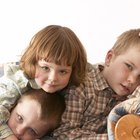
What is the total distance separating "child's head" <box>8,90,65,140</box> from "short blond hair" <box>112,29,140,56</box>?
0.25 m

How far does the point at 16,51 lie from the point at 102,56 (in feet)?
1.38

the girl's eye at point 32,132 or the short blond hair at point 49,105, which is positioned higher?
the short blond hair at point 49,105

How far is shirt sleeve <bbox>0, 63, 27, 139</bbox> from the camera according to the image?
1054 millimetres

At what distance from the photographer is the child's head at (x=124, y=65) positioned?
3.58 feet

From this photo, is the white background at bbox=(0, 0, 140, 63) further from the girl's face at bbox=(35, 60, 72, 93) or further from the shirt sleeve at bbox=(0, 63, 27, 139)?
the girl's face at bbox=(35, 60, 72, 93)

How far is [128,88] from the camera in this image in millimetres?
1122

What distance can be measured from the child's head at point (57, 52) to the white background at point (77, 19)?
59 cm

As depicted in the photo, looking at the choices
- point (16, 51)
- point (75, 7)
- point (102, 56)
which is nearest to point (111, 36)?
point (102, 56)

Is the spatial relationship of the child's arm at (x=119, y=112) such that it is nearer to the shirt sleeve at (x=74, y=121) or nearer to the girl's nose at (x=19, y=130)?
the shirt sleeve at (x=74, y=121)

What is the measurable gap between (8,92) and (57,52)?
21cm

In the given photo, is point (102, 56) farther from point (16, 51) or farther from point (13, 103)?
point (13, 103)

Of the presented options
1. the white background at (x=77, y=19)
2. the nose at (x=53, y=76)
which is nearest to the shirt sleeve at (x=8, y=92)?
the nose at (x=53, y=76)

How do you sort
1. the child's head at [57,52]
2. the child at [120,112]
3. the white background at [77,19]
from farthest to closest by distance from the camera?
the white background at [77,19], the child's head at [57,52], the child at [120,112]

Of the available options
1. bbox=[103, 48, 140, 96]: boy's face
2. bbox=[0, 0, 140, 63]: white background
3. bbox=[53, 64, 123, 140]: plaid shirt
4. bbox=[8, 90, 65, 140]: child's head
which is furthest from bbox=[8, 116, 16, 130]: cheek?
bbox=[0, 0, 140, 63]: white background
